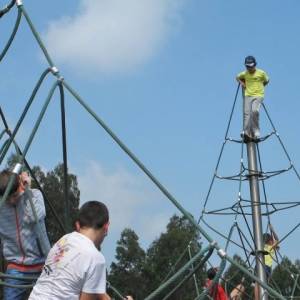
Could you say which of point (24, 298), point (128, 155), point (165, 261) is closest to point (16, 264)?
point (24, 298)

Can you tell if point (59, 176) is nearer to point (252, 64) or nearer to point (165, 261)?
point (165, 261)

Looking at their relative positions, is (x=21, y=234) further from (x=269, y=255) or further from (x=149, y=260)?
(x=149, y=260)

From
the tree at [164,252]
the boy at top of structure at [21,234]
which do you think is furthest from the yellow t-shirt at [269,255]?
the tree at [164,252]

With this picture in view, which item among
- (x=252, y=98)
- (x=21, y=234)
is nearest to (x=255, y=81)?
(x=252, y=98)

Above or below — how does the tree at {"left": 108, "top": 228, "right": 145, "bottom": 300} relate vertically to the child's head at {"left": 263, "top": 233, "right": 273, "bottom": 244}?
above

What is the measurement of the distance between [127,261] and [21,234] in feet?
134

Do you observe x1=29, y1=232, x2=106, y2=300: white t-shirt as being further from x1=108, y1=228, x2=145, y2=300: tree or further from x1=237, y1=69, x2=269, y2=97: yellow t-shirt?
x1=108, y1=228, x2=145, y2=300: tree

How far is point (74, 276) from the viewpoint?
3572mm

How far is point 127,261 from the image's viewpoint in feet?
149

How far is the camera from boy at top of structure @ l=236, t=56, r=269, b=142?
36.3ft

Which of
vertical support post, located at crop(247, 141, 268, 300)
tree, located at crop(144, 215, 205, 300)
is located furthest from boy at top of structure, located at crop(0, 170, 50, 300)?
tree, located at crop(144, 215, 205, 300)

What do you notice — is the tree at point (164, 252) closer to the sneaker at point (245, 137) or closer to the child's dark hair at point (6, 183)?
the sneaker at point (245, 137)

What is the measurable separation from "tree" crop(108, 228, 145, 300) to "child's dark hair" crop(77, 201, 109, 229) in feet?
134

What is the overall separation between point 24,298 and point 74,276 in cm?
147
